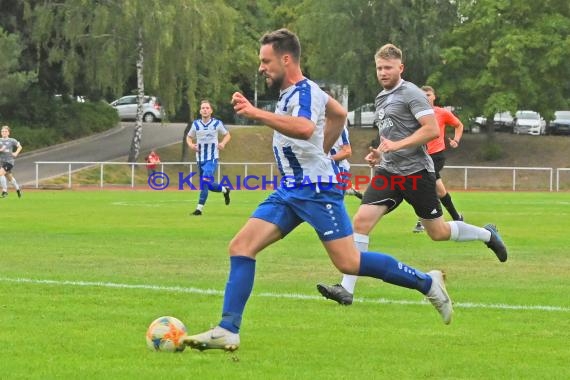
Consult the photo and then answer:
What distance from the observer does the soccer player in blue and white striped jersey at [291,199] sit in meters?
7.48

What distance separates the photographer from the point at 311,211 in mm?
7664

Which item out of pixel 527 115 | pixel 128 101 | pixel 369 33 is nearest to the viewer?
pixel 369 33

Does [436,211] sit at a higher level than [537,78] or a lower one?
lower

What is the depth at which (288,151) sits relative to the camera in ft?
25.3

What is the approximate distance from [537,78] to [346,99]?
1450 cm

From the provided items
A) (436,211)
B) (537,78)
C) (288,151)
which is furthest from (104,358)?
(537,78)

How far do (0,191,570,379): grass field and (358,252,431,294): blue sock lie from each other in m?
0.39

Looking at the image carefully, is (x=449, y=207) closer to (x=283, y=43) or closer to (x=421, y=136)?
(x=421, y=136)

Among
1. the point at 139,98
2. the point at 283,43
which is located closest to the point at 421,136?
the point at 283,43

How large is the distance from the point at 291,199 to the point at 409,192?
3.23 m

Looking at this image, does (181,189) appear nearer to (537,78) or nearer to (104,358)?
(537,78)

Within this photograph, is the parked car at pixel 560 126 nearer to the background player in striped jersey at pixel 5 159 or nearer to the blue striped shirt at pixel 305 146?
the background player in striped jersey at pixel 5 159

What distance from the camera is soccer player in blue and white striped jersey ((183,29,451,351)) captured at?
24.5ft

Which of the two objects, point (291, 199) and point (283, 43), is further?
point (291, 199)
